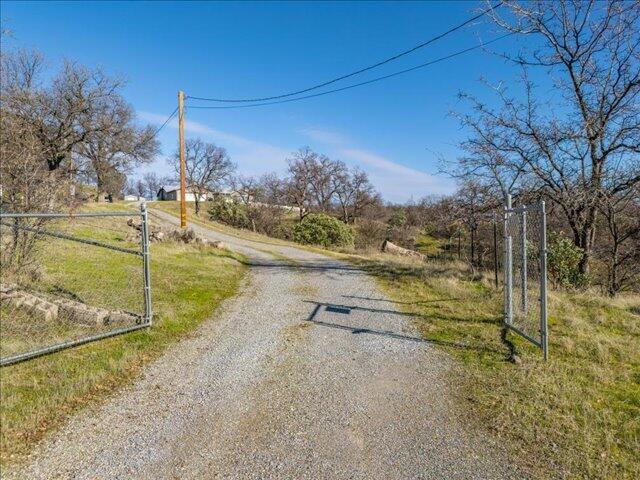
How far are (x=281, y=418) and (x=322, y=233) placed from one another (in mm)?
28158

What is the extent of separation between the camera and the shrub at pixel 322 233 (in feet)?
105

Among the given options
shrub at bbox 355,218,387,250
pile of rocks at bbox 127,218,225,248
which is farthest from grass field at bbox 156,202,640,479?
shrub at bbox 355,218,387,250

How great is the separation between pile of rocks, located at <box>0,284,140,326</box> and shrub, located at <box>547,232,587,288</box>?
34.7ft

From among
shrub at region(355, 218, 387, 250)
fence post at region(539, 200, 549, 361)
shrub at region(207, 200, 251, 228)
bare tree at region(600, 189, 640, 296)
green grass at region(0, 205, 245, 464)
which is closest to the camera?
green grass at region(0, 205, 245, 464)

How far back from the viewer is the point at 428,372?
4.96 metres

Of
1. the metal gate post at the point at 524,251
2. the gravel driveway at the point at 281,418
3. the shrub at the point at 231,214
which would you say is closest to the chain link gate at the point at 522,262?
the metal gate post at the point at 524,251

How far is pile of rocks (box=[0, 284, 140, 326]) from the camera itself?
5.75 metres

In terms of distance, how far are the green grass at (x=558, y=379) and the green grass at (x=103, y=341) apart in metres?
3.95

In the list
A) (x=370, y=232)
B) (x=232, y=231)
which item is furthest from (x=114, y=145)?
(x=370, y=232)

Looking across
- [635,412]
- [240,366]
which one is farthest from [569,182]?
[240,366]

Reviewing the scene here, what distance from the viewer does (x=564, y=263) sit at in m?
11.1

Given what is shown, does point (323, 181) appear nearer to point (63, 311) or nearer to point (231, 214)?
point (231, 214)

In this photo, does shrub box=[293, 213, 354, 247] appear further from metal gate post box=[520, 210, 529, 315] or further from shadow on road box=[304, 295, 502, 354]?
metal gate post box=[520, 210, 529, 315]

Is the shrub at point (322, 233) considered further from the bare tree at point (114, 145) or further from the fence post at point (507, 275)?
the fence post at point (507, 275)
